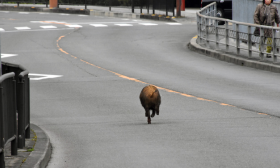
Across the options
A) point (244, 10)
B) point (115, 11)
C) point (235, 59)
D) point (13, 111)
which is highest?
point (115, 11)

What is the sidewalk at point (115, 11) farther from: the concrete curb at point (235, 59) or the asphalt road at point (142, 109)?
the concrete curb at point (235, 59)

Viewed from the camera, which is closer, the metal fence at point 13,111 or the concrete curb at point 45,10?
the metal fence at point 13,111

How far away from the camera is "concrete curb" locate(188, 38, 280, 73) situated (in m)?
17.6

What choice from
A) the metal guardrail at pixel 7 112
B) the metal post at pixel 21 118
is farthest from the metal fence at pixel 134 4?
the metal guardrail at pixel 7 112

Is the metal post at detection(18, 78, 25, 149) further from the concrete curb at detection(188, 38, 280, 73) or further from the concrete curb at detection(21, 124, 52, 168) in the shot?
the concrete curb at detection(188, 38, 280, 73)

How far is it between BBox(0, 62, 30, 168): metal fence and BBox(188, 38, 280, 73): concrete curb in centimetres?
1087

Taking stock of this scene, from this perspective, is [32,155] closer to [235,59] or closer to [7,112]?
[7,112]

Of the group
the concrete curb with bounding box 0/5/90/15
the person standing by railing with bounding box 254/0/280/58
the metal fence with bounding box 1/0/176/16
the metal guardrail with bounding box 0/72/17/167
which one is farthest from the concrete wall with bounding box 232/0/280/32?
the concrete curb with bounding box 0/5/90/15

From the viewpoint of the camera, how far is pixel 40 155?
7.26 meters

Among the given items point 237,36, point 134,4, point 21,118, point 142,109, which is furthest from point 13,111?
point 134,4

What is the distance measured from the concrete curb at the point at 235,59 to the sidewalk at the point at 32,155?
10560mm

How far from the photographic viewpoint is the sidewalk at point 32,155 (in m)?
6.81

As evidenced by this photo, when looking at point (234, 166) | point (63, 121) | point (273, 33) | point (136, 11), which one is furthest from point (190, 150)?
point (136, 11)

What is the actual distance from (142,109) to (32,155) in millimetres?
4516
